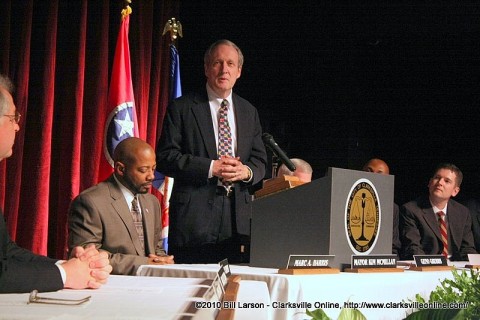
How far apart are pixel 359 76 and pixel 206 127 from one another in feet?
13.5

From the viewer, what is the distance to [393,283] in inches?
80.1

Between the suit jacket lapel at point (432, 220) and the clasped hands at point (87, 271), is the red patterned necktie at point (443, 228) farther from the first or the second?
the clasped hands at point (87, 271)

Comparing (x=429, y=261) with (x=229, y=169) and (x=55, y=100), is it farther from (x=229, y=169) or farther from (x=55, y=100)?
(x=55, y=100)

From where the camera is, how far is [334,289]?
185 centimetres

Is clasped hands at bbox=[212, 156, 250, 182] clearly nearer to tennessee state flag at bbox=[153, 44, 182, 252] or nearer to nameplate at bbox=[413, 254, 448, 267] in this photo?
nameplate at bbox=[413, 254, 448, 267]

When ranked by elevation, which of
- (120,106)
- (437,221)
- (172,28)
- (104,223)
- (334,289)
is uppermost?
(172,28)

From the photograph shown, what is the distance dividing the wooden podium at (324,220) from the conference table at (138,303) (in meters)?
0.58

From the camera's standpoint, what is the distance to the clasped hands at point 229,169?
2.82 meters

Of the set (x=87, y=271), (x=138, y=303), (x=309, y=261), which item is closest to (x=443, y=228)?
(x=309, y=261)

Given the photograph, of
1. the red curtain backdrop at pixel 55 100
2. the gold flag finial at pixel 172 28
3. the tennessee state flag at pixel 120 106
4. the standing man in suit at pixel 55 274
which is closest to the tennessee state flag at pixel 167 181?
the gold flag finial at pixel 172 28

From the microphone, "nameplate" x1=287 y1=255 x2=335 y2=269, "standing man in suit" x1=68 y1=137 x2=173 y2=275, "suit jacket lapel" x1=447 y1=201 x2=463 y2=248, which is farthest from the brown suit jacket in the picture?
"suit jacket lapel" x1=447 y1=201 x2=463 y2=248

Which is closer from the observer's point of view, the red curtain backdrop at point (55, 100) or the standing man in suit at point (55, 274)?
the standing man in suit at point (55, 274)

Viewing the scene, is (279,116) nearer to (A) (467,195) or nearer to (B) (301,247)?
(A) (467,195)

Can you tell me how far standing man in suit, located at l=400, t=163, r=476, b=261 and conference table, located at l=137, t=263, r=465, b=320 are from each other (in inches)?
105
